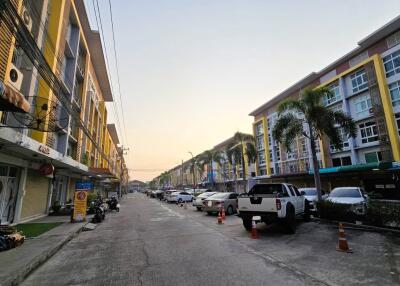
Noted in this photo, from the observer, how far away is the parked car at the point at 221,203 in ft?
57.7

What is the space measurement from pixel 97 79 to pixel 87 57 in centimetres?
1029

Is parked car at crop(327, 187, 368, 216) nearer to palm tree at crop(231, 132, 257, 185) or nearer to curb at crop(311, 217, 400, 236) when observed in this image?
curb at crop(311, 217, 400, 236)

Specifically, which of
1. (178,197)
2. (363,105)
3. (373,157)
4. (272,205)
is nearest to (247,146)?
(178,197)

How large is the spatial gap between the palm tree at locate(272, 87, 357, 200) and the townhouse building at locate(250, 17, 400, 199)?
959 centimetres

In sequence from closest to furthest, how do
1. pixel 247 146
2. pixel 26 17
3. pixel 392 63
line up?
pixel 26 17 < pixel 392 63 < pixel 247 146

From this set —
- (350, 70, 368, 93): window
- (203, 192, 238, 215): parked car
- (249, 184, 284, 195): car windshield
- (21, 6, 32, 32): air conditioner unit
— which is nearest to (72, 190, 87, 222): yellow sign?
(203, 192, 238, 215): parked car

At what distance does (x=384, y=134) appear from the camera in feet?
88.5

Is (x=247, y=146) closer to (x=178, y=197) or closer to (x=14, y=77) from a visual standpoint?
(x=178, y=197)

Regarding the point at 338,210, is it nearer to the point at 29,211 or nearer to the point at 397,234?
the point at 397,234

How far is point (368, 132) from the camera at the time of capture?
1156 inches

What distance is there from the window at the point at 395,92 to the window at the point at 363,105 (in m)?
2.43

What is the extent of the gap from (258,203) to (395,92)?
26353mm

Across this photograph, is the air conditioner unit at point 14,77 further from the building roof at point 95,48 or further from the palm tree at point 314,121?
the palm tree at point 314,121

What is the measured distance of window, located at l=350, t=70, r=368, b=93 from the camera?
29.8m
